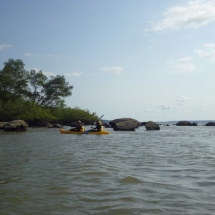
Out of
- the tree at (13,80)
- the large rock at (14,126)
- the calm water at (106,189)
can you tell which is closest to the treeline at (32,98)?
the tree at (13,80)

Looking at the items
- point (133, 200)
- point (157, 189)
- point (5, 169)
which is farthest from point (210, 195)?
point (5, 169)

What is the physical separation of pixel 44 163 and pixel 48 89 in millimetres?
51296

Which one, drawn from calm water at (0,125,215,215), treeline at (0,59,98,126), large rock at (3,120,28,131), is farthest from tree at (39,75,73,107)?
calm water at (0,125,215,215)

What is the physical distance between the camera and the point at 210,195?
19.9 feet

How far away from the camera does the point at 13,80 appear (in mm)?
53094

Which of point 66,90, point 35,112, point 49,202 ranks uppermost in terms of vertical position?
point 66,90

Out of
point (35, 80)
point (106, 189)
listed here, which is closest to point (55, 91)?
point (35, 80)

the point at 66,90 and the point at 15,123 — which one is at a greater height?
the point at 66,90

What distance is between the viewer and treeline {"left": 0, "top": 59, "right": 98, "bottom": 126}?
164 feet

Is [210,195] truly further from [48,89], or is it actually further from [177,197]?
[48,89]

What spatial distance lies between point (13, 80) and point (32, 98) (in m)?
7.62

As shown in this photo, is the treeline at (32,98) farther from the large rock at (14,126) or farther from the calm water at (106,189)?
the calm water at (106,189)

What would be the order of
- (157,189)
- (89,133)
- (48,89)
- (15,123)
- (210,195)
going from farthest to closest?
(48,89), (15,123), (89,133), (157,189), (210,195)

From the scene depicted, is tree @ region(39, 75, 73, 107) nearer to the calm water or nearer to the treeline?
the treeline
